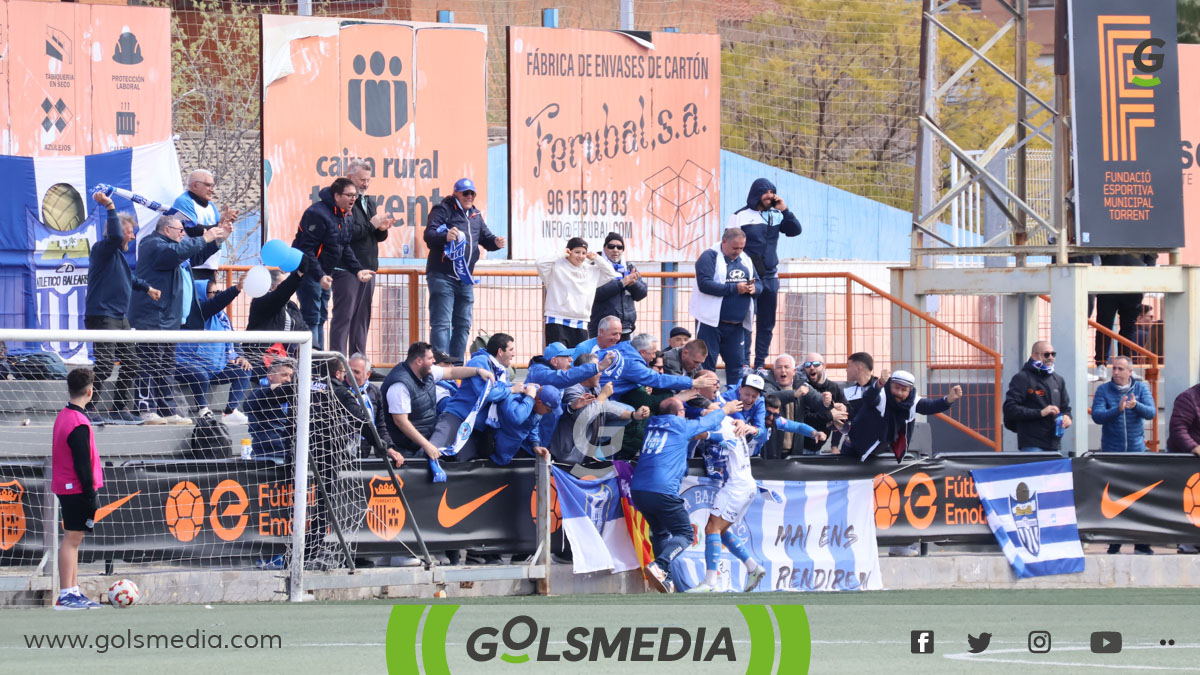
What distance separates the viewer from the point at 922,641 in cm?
924

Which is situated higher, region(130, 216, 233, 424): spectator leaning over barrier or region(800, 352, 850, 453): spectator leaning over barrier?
region(130, 216, 233, 424): spectator leaning over barrier

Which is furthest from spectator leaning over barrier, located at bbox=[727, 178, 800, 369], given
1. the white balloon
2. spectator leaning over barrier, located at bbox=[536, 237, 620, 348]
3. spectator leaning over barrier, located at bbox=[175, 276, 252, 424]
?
spectator leaning over barrier, located at bbox=[175, 276, 252, 424]

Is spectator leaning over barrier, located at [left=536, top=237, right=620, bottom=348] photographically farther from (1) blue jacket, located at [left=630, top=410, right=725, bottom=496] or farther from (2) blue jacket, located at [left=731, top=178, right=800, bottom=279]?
(1) blue jacket, located at [left=630, top=410, right=725, bottom=496]

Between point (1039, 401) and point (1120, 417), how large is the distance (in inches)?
47.9

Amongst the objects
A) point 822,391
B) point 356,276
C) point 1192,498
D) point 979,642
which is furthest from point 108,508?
point 1192,498

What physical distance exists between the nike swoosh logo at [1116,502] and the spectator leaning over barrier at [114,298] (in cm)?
893

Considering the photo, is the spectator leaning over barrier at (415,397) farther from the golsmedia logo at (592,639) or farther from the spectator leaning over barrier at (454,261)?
the golsmedia logo at (592,639)

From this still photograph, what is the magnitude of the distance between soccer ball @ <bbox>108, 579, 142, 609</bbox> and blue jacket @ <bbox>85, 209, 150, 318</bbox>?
3.31 meters

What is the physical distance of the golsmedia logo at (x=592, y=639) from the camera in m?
8.27

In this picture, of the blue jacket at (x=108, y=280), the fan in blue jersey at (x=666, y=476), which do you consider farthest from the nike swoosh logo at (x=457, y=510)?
the blue jacket at (x=108, y=280)

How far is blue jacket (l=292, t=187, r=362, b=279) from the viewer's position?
13.9 m

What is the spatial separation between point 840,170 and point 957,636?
28.4m

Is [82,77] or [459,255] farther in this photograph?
[82,77]

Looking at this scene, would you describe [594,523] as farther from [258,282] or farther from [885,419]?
[258,282]
